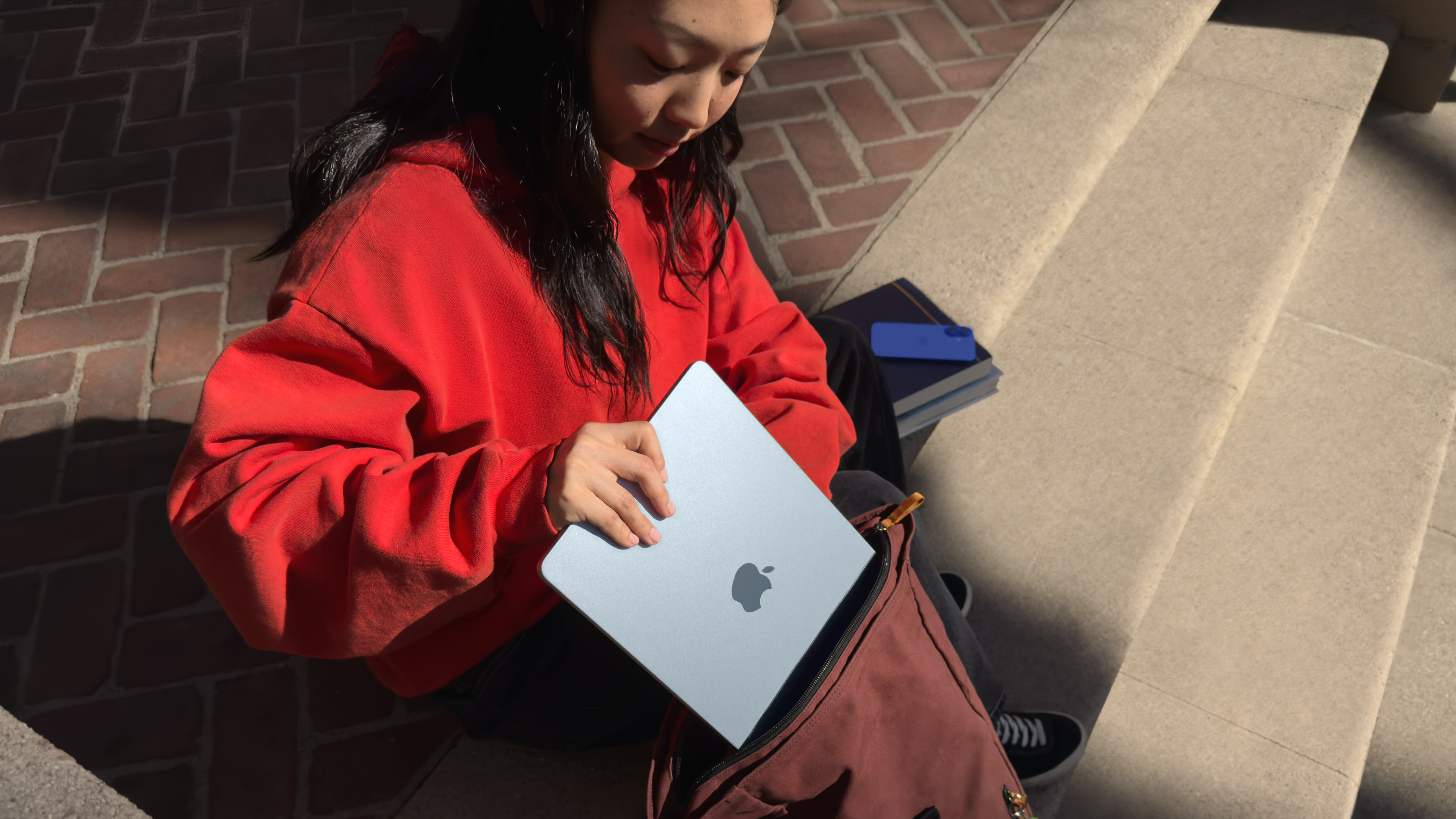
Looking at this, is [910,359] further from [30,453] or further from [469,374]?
[30,453]

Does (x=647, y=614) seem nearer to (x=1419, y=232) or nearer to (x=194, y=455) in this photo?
(x=194, y=455)

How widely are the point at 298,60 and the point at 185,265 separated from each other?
0.90m

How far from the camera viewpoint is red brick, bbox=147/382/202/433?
199 centimetres

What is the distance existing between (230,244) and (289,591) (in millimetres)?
1613

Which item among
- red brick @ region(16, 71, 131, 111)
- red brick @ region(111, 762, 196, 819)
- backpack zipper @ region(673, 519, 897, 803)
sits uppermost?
backpack zipper @ region(673, 519, 897, 803)

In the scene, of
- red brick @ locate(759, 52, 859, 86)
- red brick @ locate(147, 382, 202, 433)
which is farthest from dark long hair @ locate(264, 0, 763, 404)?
red brick @ locate(759, 52, 859, 86)

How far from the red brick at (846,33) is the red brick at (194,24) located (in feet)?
5.92

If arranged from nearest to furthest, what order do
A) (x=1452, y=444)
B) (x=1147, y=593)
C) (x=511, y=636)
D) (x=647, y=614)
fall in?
(x=647, y=614) < (x=511, y=636) < (x=1147, y=593) < (x=1452, y=444)

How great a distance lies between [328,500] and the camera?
39.9 inches

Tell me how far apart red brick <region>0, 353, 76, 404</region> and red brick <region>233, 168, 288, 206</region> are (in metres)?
0.60

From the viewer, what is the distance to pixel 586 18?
98cm

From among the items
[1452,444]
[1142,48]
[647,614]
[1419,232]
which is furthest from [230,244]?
[1419,232]

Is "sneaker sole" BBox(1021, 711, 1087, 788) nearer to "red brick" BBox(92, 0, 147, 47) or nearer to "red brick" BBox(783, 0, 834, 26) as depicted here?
"red brick" BBox(783, 0, 834, 26)

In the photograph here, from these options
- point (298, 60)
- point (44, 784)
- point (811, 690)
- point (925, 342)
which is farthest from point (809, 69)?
point (44, 784)
